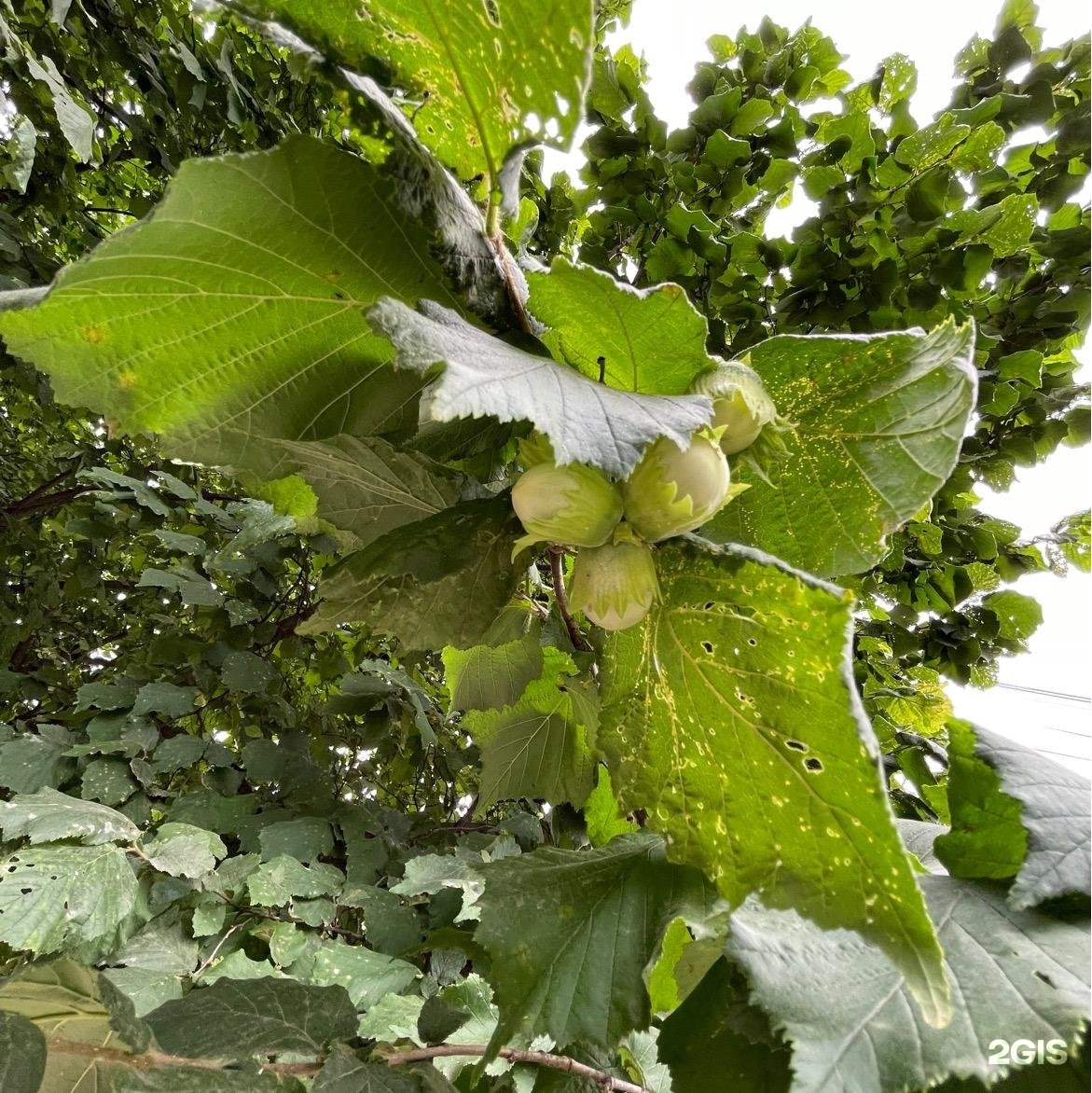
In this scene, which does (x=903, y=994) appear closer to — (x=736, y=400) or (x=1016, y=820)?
(x=1016, y=820)

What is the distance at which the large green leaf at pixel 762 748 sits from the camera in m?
0.26

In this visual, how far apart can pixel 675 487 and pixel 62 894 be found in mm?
881

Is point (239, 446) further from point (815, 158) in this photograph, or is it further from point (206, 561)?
point (206, 561)

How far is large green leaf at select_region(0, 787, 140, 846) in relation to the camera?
0.83 meters

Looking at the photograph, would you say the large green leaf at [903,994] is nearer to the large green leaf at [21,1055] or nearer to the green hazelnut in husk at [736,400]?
the green hazelnut in husk at [736,400]

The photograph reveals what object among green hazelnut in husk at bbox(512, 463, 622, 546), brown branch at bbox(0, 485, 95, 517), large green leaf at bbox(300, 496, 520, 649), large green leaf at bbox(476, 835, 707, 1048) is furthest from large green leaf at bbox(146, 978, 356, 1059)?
brown branch at bbox(0, 485, 95, 517)

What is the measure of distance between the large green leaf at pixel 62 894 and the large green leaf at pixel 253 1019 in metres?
0.35

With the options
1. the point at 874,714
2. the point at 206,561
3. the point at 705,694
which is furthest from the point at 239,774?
the point at 705,694

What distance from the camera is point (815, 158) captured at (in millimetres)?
854

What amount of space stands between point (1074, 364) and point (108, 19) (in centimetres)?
170

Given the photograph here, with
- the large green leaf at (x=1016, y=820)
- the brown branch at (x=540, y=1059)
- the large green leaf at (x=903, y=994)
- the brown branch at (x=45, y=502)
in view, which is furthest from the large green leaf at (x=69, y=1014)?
the brown branch at (x=45, y=502)

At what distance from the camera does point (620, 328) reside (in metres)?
0.33

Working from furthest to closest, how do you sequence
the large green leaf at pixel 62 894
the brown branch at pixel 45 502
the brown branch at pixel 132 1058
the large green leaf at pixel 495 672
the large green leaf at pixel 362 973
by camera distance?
1. the brown branch at pixel 45 502
2. the large green leaf at pixel 362 973
3. the large green leaf at pixel 62 894
4. the large green leaf at pixel 495 672
5. the brown branch at pixel 132 1058

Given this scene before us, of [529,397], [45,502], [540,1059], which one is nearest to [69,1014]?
[540,1059]
